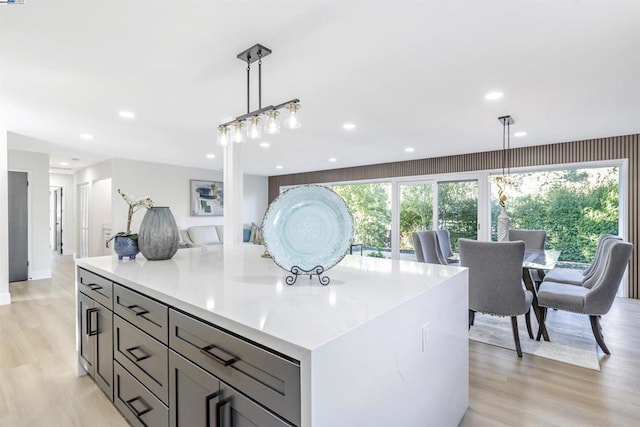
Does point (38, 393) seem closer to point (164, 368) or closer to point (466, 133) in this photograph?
point (164, 368)

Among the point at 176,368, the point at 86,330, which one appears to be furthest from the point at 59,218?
the point at 176,368

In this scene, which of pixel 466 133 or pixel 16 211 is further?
pixel 16 211

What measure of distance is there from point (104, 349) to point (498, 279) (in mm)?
2846

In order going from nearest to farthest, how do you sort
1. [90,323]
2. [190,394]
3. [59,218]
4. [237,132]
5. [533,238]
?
[190,394]
[90,323]
[237,132]
[533,238]
[59,218]

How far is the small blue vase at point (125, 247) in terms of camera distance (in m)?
2.08

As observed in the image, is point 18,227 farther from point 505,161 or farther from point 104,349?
point 505,161

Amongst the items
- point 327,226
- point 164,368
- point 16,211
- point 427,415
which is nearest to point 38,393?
point 164,368

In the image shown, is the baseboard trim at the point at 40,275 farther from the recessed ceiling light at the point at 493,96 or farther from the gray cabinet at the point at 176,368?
the recessed ceiling light at the point at 493,96

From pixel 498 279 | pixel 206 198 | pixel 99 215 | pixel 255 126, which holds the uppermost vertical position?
pixel 255 126

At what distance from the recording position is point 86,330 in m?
2.06

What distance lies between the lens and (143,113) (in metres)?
3.38

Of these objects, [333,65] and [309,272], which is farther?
[333,65]

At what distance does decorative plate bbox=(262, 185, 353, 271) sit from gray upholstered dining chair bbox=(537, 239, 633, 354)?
2390mm

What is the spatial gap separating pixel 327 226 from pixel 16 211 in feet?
20.9
